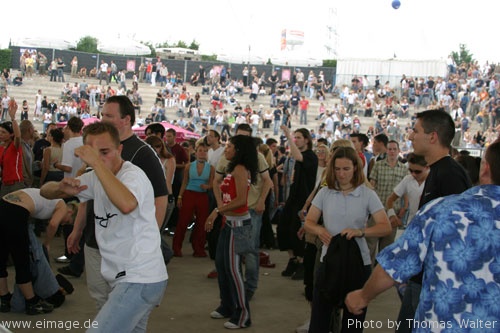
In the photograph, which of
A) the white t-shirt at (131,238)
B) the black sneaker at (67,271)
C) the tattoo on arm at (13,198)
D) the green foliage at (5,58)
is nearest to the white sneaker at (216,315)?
the tattoo on arm at (13,198)

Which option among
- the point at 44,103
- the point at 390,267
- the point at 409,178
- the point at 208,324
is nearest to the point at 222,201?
the point at 208,324

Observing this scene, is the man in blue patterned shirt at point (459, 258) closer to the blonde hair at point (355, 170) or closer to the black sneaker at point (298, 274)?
the blonde hair at point (355, 170)

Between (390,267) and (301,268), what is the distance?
17.9 ft

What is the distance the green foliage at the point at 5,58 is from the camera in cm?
4047

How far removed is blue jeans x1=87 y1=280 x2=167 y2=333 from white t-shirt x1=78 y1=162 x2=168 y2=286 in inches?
1.6

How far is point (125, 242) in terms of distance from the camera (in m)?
3.45

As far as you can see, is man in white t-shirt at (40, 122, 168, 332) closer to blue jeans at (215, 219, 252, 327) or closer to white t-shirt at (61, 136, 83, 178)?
blue jeans at (215, 219, 252, 327)

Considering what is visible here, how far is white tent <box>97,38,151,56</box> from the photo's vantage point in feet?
147

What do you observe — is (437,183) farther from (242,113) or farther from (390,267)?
(242,113)

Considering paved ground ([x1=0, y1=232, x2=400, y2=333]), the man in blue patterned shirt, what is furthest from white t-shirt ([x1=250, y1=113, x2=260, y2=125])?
the man in blue patterned shirt

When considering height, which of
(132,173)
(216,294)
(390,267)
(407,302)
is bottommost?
(216,294)

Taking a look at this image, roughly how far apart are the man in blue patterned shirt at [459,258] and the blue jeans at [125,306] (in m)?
1.30

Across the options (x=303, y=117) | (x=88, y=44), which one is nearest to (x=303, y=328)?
(x=303, y=117)

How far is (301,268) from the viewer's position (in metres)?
8.19
